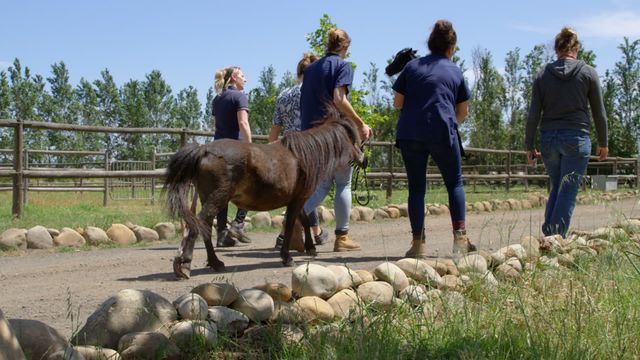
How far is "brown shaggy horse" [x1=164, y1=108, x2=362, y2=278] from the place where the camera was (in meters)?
4.62

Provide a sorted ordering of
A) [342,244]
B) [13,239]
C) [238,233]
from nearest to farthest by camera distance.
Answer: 1. [342,244]
2. [13,239]
3. [238,233]

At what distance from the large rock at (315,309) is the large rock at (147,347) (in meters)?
0.71

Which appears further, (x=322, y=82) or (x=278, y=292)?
(x=322, y=82)

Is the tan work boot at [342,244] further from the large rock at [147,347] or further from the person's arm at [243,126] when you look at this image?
the large rock at [147,347]

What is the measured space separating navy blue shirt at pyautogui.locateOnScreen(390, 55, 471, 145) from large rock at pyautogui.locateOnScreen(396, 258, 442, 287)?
1.33m

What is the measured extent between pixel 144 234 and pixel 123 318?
14.6ft

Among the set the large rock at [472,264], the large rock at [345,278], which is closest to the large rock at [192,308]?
the large rock at [345,278]

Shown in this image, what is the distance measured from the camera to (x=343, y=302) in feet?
11.6

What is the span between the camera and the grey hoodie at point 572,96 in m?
5.73

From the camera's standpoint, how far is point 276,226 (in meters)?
8.35

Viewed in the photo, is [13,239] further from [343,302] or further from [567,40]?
[567,40]

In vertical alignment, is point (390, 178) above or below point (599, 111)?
below

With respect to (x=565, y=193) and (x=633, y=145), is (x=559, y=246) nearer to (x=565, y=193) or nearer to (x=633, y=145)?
(x=565, y=193)

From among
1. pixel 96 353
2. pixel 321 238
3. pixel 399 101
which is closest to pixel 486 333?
pixel 96 353
